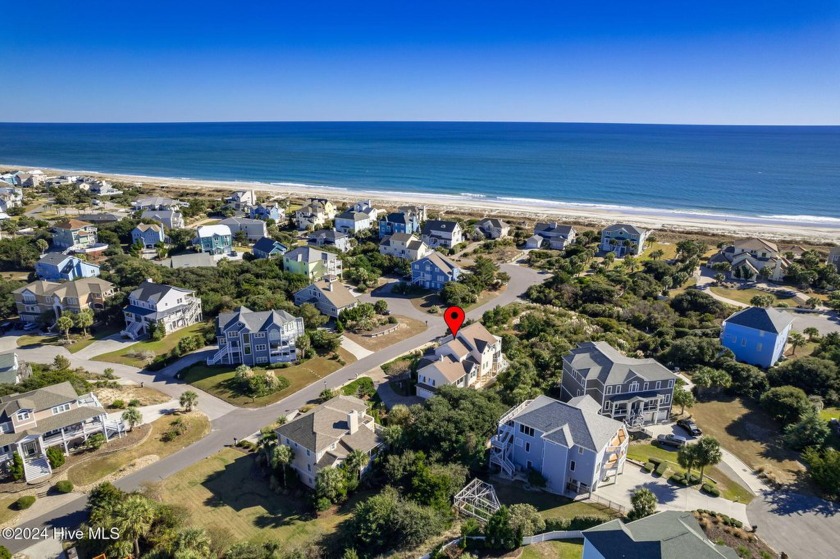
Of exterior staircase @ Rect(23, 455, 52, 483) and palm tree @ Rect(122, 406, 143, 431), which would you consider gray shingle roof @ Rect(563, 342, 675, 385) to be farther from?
exterior staircase @ Rect(23, 455, 52, 483)

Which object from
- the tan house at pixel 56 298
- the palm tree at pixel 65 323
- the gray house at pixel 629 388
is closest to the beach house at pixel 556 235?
the gray house at pixel 629 388

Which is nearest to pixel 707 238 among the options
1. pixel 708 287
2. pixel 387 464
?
pixel 708 287

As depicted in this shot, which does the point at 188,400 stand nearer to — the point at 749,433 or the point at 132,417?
the point at 132,417

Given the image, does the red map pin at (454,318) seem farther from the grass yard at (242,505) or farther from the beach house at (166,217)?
the beach house at (166,217)

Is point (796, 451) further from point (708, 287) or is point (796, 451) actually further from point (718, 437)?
point (708, 287)

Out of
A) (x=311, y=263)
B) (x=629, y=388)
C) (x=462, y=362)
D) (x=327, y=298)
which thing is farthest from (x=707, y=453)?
(x=311, y=263)
